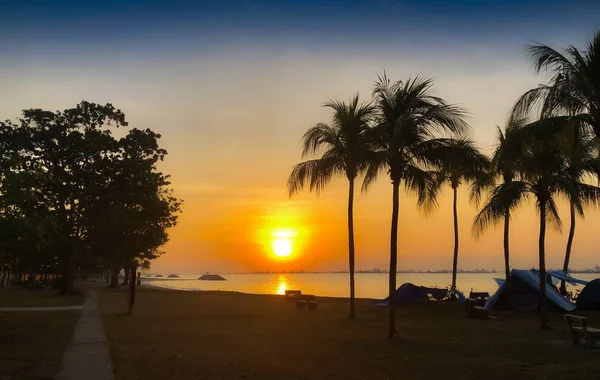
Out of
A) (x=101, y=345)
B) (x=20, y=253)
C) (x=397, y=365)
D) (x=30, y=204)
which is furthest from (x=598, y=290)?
(x=20, y=253)

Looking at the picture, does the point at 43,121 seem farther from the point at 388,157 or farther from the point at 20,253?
the point at 388,157

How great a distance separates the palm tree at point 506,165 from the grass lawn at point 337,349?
243 inches

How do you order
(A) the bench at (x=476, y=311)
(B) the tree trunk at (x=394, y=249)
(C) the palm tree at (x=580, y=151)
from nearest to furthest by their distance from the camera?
1. (C) the palm tree at (x=580, y=151)
2. (B) the tree trunk at (x=394, y=249)
3. (A) the bench at (x=476, y=311)

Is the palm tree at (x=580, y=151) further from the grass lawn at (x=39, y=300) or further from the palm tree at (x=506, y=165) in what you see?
the grass lawn at (x=39, y=300)

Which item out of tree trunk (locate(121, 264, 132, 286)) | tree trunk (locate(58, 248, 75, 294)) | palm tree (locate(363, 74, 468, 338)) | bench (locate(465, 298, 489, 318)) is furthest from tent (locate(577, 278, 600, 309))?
tree trunk (locate(121, 264, 132, 286))

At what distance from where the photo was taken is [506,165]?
58.0 ft

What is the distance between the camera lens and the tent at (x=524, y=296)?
27.5m

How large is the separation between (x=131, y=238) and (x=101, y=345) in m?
37.2

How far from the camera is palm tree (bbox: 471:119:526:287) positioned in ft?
57.6

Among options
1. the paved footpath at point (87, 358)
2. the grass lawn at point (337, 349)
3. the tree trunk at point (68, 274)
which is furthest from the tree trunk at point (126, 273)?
the paved footpath at point (87, 358)

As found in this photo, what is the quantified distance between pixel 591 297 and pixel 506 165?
16.2 metres

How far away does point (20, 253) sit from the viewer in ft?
155

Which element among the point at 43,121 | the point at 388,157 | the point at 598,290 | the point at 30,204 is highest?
the point at 43,121

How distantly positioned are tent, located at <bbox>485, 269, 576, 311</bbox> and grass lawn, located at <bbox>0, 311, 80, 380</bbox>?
2304 centimetres
